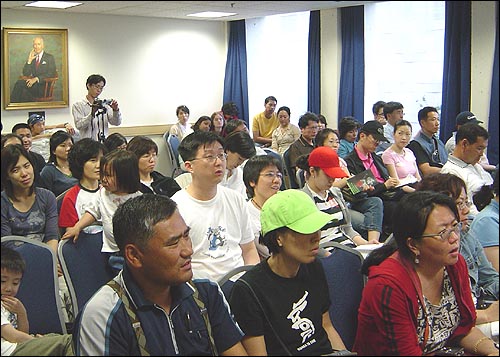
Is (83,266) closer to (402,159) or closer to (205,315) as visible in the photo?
(205,315)

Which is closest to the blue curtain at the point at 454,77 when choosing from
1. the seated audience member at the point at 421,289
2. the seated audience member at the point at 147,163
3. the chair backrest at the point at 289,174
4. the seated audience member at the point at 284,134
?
the chair backrest at the point at 289,174

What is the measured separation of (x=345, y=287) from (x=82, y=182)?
168 cm

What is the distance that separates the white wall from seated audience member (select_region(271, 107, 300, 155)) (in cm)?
166

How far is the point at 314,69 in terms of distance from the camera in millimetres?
→ 8336

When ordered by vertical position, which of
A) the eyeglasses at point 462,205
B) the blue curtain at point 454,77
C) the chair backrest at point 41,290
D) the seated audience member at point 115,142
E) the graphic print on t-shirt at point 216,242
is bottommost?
the chair backrest at point 41,290

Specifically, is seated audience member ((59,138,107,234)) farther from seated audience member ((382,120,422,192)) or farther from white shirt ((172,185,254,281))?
seated audience member ((382,120,422,192))

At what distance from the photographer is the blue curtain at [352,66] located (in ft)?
25.5

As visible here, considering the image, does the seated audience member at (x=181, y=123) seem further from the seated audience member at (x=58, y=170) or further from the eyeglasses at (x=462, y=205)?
the eyeglasses at (x=462, y=205)

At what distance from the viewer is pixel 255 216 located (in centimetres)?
302

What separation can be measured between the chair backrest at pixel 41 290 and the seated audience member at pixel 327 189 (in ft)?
4.79

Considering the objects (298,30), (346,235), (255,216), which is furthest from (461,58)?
(255,216)

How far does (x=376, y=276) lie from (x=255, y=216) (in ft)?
4.02

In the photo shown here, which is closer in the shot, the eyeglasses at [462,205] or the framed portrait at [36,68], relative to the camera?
the eyeglasses at [462,205]

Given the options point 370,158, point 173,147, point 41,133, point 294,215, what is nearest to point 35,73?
point 41,133
